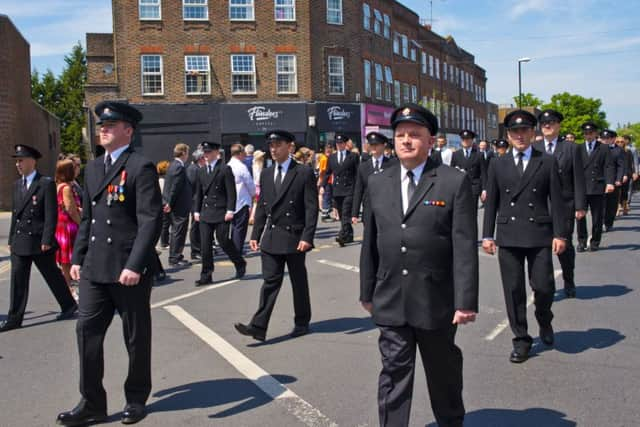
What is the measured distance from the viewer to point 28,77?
31797 millimetres

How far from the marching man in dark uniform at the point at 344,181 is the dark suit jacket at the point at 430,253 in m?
10.00

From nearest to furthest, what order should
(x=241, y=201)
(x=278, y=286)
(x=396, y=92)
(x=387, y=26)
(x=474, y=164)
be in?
(x=278, y=286) < (x=241, y=201) < (x=474, y=164) < (x=387, y=26) < (x=396, y=92)

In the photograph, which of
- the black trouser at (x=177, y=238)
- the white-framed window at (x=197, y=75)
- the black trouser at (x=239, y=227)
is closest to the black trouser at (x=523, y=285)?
the black trouser at (x=239, y=227)

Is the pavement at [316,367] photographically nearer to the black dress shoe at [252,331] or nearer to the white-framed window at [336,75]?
the black dress shoe at [252,331]

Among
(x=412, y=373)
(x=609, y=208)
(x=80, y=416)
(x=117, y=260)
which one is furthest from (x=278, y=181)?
(x=609, y=208)

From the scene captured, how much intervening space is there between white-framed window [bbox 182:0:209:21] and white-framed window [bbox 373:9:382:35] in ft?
36.0

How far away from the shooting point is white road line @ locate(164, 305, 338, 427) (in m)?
4.64

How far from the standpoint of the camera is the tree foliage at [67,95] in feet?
201

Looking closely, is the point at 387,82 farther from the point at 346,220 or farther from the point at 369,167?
the point at 369,167

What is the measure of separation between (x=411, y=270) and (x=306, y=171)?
3.39 meters

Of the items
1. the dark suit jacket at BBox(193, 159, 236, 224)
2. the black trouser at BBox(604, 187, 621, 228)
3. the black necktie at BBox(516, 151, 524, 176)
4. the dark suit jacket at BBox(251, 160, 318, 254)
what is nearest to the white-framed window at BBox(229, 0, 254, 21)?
the black trouser at BBox(604, 187, 621, 228)

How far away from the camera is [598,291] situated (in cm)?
874

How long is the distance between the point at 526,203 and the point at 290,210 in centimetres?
229

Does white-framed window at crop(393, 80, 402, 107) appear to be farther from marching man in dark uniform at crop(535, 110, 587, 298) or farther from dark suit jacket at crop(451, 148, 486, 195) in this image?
marching man in dark uniform at crop(535, 110, 587, 298)
